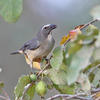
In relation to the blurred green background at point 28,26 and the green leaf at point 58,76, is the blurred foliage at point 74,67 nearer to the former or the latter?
the green leaf at point 58,76

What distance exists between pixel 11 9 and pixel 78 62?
32cm

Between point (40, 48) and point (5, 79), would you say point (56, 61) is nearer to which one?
point (40, 48)

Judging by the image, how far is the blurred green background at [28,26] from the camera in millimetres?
8398

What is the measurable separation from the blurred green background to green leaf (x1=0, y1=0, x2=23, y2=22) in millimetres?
6352

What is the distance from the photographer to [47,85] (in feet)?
6.41

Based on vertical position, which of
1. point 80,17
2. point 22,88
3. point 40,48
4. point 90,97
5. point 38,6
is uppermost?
point 38,6

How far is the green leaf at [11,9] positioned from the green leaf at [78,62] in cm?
28

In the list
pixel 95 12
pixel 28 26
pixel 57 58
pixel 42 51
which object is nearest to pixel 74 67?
pixel 95 12

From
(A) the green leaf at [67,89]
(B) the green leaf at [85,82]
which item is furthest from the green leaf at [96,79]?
(B) the green leaf at [85,82]

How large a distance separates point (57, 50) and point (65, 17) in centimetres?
805

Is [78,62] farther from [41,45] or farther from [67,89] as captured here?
[41,45]

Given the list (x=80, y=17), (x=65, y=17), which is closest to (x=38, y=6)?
(x=65, y=17)

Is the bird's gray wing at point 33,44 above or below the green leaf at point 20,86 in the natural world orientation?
above

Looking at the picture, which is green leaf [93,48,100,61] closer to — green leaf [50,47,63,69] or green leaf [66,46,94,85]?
green leaf [66,46,94,85]
